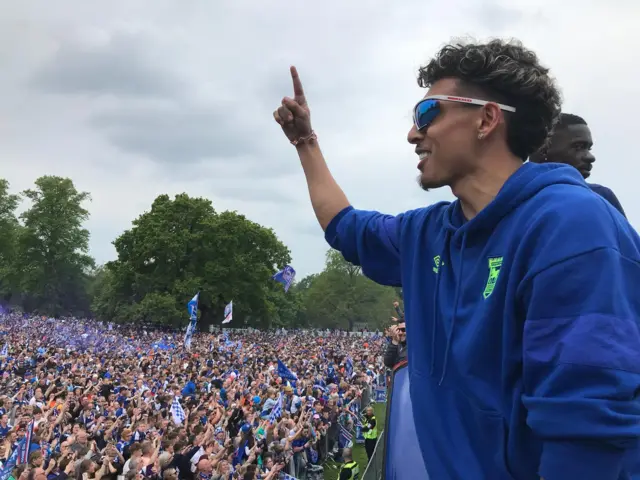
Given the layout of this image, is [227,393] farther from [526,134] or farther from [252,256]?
[252,256]

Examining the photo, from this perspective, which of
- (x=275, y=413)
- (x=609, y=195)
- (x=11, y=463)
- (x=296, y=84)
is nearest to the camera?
(x=609, y=195)

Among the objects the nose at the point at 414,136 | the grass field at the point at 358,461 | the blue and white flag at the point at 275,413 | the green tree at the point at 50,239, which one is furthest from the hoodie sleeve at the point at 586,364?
the green tree at the point at 50,239

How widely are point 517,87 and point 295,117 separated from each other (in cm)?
102

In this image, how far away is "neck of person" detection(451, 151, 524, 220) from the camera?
4.71ft

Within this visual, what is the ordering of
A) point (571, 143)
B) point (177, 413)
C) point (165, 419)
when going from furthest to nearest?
point (177, 413) → point (165, 419) → point (571, 143)

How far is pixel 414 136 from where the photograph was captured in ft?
5.26

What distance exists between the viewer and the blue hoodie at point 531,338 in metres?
0.96

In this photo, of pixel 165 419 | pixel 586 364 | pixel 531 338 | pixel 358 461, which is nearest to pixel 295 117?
pixel 531 338

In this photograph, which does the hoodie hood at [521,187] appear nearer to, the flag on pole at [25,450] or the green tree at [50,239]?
the flag on pole at [25,450]

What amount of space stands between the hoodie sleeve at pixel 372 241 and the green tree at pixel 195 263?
55506 millimetres

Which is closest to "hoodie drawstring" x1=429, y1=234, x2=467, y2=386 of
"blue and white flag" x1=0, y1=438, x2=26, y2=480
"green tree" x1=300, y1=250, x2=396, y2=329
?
"blue and white flag" x1=0, y1=438, x2=26, y2=480

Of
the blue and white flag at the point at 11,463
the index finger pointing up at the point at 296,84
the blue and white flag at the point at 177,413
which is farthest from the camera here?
the blue and white flag at the point at 177,413

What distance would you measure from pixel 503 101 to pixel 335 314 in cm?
8761

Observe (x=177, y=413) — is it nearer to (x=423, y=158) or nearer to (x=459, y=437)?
(x=423, y=158)
